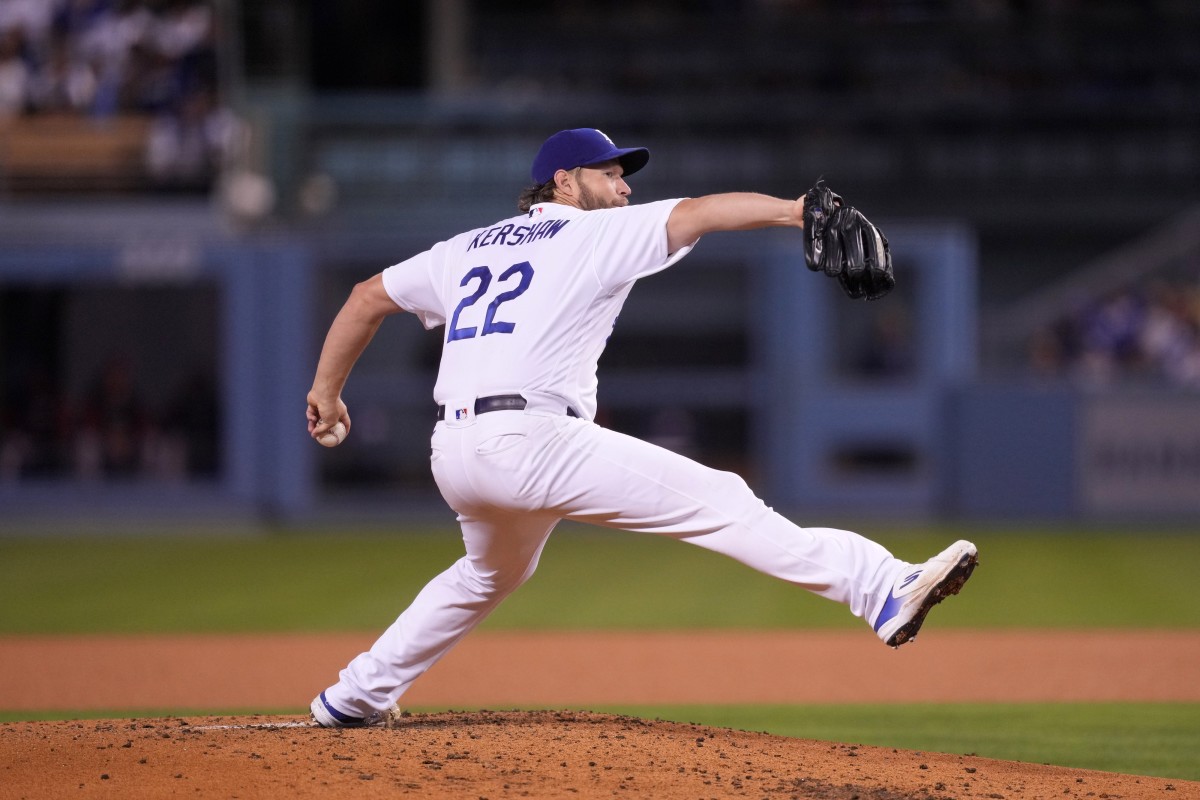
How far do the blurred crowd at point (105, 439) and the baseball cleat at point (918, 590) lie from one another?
11.2m

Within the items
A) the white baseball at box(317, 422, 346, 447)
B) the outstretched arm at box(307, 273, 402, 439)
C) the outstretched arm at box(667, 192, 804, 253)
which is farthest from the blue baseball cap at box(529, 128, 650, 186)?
the white baseball at box(317, 422, 346, 447)

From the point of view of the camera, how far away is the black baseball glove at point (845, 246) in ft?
12.1

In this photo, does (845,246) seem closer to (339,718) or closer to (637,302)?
(339,718)

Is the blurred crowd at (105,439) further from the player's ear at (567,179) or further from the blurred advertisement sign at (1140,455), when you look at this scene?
the player's ear at (567,179)

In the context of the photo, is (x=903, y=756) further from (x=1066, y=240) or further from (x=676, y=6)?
(x=676, y=6)

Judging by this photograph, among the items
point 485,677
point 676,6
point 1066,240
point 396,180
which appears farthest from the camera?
point 676,6

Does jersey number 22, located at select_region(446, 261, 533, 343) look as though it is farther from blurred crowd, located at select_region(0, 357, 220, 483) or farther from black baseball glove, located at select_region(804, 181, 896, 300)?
blurred crowd, located at select_region(0, 357, 220, 483)

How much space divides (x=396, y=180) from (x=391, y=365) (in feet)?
7.16

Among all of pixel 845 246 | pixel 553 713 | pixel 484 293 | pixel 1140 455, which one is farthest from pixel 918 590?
pixel 1140 455

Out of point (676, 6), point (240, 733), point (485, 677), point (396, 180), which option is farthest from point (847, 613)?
point (676, 6)

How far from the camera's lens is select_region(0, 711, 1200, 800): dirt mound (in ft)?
12.3

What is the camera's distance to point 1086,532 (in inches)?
504

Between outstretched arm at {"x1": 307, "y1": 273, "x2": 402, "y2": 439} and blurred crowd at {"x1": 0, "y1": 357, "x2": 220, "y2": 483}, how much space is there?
1004cm

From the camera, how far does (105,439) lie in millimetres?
14109
